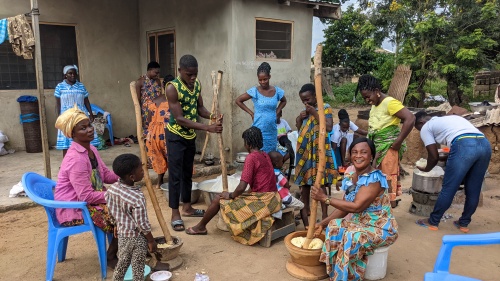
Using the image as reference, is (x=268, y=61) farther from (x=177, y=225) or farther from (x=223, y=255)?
(x=223, y=255)

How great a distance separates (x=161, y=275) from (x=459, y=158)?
10.1ft

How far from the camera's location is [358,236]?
2.79m

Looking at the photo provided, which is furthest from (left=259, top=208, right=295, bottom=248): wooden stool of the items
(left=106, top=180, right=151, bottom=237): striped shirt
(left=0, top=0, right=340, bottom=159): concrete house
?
(left=0, top=0, right=340, bottom=159): concrete house

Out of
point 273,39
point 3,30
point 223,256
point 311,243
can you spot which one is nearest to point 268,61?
point 273,39

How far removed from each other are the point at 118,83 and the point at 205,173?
3165 millimetres

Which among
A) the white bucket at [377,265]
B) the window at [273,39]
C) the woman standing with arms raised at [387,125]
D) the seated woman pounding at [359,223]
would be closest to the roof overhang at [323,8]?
the window at [273,39]

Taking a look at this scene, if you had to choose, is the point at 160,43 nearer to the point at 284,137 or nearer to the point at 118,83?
the point at 118,83

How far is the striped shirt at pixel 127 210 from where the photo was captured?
265 centimetres

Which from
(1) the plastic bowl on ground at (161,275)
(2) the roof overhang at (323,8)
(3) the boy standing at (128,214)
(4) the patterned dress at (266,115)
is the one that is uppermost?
(2) the roof overhang at (323,8)

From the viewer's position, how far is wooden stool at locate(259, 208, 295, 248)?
12.0 feet

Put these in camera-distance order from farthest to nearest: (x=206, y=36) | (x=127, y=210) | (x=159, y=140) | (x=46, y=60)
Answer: (x=46, y=60)
(x=206, y=36)
(x=159, y=140)
(x=127, y=210)

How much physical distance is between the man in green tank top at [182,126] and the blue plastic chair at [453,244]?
2111 millimetres

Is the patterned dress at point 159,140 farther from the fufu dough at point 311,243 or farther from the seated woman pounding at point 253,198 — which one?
the fufu dough at point 311,243

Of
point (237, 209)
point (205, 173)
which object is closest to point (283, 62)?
point (205, 173)
